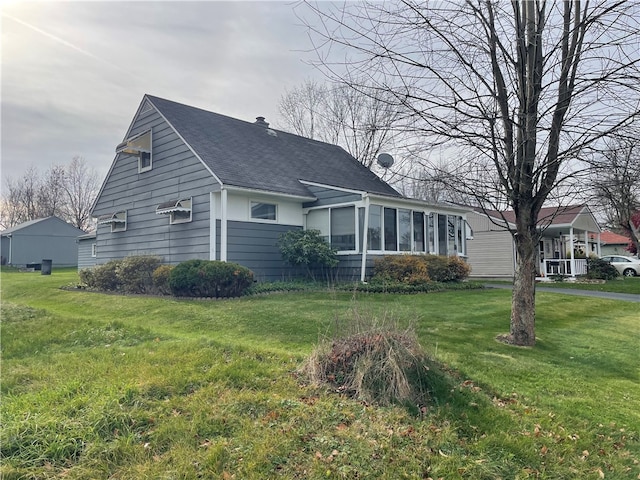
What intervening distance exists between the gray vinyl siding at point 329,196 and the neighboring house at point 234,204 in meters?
0.03

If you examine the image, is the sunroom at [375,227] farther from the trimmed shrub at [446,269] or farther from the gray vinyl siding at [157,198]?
the gray vinyl siding at [157,198]

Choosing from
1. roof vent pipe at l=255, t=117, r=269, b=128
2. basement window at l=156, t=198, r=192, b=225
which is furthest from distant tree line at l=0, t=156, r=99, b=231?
basement window at l=156, t=198, r=192, b=225

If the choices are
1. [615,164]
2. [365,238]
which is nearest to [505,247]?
[365,238]

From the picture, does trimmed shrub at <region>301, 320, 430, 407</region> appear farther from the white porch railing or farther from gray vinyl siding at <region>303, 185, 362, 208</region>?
the white porch railing

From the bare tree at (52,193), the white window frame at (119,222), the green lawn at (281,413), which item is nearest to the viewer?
the green lawn at (281,413)

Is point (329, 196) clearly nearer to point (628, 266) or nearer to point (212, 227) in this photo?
point (212, 227)

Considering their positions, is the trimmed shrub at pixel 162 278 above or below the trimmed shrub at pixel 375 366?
above

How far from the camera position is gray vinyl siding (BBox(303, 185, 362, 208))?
1413 cm

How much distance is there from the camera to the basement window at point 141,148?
52.9ft

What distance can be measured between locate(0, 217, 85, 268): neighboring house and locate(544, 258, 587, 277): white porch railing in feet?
118

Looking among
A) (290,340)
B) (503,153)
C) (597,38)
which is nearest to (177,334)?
(290,340)

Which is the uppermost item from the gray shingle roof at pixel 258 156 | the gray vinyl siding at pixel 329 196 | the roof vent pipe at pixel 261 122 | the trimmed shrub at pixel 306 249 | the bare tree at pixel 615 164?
the roof vent pipe at pixel 261 122

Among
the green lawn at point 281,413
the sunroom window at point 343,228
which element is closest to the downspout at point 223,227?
the sunroom window at point 343,228

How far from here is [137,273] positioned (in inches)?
527
